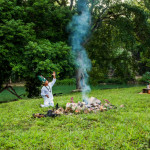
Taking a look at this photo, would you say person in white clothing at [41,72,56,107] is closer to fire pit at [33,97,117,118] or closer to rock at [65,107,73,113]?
fire pit at [33,97,117,118]

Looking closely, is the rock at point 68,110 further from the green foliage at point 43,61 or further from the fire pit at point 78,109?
the green foliage at point 43,61

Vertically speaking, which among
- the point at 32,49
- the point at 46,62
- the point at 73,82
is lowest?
the point at 73,82

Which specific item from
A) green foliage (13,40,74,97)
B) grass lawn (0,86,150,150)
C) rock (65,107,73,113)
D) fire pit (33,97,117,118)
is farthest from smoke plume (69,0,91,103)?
grass lawn (0,86,150,150)

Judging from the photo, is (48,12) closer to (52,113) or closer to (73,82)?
(52,113)

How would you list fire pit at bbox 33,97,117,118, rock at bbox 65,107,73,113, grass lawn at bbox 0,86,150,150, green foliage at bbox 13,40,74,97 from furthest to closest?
1. green foliage at bbox 13,40,74,97
2. rock at bbox 65,107,73,113
3. fire pit at bbox 33,97,117,118
4. grass lawn at bbox 0,86,150,150

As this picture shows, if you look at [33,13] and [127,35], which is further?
[127,35]

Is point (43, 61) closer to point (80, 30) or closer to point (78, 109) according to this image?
point (78, 109)

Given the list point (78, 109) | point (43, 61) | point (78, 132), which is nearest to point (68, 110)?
point (78, 109)

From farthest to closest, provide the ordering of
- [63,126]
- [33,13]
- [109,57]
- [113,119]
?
1. [109,57]
2. [33,13]
3. [113,119]
4. [63,126]

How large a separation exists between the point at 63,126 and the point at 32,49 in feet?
22.2

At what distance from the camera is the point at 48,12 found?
1473 cm

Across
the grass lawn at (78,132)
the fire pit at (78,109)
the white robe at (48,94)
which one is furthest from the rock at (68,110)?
the white robe at (48,94)

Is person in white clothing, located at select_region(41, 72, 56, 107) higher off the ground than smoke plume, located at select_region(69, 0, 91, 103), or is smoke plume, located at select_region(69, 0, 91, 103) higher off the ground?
smoke plume, located at select_region(69, 0, 91, 103)

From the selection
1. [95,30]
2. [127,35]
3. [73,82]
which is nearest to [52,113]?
[127,35]
